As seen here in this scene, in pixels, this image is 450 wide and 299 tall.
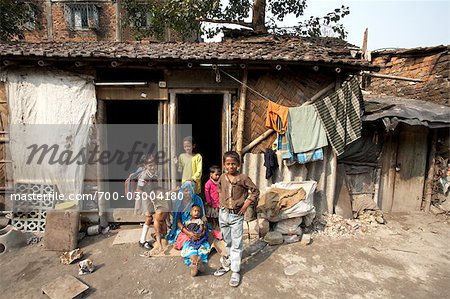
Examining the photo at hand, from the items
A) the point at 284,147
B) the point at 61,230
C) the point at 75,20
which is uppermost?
the point at 75,20

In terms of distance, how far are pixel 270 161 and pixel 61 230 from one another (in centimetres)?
413

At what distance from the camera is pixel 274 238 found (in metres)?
4.67

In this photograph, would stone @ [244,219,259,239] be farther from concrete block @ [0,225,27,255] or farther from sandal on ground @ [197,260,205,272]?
concrete block @ [0,225,27,255]

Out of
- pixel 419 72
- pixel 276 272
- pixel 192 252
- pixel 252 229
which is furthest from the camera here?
pixel 419 72

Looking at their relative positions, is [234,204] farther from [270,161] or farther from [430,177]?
[430,177]

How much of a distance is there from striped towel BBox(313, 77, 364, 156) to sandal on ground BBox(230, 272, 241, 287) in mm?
3200

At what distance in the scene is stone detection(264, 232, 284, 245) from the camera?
184 inches

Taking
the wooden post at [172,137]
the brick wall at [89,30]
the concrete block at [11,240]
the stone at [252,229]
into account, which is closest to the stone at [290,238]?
the stone at [252,229]

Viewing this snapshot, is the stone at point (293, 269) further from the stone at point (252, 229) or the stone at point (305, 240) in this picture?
the stone at point (252, 229)

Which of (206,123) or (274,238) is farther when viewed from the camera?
(206,123)

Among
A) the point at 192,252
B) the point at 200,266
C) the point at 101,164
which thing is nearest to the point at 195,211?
the point at 192,252

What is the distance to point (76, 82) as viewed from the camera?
491cm

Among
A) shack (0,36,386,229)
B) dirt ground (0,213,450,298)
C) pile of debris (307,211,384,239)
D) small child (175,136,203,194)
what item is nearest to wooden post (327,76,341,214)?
shack (0,36,386,229)

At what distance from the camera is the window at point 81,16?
18.8 meters
